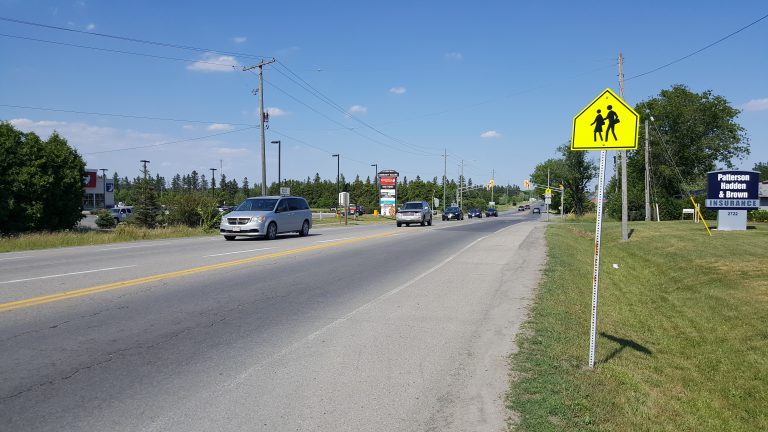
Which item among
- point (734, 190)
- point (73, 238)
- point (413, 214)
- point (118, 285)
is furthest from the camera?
point (413, 214)

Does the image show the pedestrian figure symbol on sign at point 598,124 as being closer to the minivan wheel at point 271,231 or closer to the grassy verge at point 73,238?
the minivan wheel at point 271,231

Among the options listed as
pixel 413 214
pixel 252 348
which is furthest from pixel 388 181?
pixel 252 348

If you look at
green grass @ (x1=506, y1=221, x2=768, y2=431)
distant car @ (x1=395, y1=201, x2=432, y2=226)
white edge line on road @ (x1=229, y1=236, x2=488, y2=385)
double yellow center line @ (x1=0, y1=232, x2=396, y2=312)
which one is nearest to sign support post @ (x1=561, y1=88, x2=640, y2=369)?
green grass @ (x1=506, y1=221, x2=768, y2=431)

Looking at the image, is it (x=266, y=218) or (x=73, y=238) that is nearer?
(x=73, y=238)

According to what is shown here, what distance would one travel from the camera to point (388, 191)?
78.1 m

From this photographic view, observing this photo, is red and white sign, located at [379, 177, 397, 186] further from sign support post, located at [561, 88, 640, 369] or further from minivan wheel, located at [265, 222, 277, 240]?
sign support post, located at [561, 88, 640, 369]

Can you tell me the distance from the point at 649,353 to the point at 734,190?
23.5 meters

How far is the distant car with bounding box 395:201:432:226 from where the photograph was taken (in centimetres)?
3831

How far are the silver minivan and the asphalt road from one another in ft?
29.6

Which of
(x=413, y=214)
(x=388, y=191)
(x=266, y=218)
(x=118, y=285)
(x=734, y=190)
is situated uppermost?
(x=388, y=191)

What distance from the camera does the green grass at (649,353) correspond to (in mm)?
4570

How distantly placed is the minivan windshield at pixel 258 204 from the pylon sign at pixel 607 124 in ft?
57.8

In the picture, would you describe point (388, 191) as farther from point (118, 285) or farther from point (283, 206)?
point (118, 285)

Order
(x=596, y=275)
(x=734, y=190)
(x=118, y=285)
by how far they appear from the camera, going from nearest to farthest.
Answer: (x=596, y=275) → (x=118, y=285) → (x=734, y=190)
